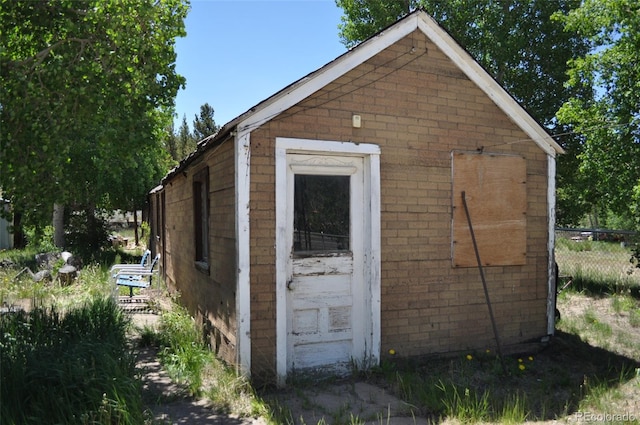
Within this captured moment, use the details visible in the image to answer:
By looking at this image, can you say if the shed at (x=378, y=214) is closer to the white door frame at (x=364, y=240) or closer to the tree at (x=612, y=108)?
the white door frame at (x=364, y=240)

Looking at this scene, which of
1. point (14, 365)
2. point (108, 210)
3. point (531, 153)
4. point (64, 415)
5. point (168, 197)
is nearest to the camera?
point (64, 415)

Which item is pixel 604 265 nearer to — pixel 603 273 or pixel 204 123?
pixel 603 273

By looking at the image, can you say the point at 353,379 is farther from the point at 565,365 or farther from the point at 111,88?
the point at 111,88

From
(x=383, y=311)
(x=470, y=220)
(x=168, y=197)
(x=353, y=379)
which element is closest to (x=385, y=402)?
(x=353, y=379)

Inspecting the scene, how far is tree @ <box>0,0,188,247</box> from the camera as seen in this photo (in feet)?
15.7

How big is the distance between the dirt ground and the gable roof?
8.89 ft

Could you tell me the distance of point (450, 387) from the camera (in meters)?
5.00

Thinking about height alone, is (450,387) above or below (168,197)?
below

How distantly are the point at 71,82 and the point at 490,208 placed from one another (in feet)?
16.9

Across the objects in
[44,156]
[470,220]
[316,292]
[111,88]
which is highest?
[111,88]

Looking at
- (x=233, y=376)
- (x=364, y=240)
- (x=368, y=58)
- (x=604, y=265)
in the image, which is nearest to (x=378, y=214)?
(x=364, y=240)

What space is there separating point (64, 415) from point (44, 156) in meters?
2.60

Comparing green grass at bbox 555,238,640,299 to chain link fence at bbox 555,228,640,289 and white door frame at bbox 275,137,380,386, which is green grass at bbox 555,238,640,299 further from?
white door frame at bbox 275,137,380,386

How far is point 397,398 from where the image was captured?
4.84 metres
